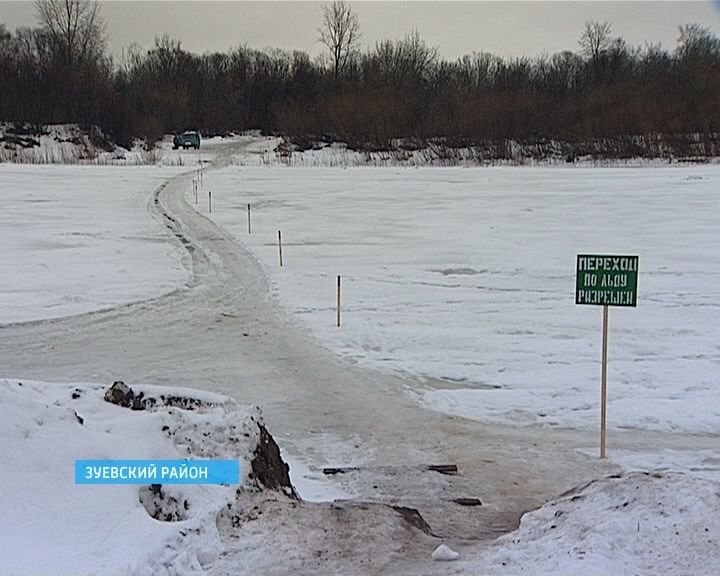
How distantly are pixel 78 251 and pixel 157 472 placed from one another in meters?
12.1

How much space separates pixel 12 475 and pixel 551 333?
713 centimetres

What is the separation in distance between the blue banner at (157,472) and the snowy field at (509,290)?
3346mm

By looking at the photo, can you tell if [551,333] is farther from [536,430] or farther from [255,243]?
[255,243]

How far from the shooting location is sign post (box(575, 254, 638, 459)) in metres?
6.59

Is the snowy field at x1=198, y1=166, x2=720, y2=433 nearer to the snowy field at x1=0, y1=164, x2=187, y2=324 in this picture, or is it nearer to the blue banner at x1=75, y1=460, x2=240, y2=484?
the snowy field at x1=0, y1=164, x2=187, y2=324

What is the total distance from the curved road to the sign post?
2.61ft

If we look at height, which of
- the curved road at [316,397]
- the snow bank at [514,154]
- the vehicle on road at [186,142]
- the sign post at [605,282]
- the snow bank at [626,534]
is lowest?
the curved road at [316,397]

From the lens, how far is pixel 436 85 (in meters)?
65.8

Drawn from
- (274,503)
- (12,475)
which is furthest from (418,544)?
(12,475)

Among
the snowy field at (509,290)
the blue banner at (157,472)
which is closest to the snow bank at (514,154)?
the snowy field at (509,290)

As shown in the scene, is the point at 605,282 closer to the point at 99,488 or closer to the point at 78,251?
the point at 99,488

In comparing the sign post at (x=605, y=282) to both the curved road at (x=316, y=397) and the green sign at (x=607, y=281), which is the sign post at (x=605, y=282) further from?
the curved road at (x=316, y=397)

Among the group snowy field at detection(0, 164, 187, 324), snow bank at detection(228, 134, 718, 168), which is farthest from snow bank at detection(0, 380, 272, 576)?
snow bank at detection(228, 134, 718, 168)

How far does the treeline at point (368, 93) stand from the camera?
165 feet
